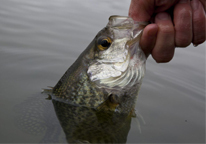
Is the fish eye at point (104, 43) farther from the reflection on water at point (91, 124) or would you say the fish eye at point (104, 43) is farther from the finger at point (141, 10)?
the reflection on water at point (91, 124)

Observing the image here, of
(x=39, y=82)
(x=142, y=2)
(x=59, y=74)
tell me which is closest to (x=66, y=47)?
(x=59, y=74)

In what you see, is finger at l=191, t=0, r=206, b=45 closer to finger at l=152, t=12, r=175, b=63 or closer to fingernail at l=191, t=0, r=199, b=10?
fingernail at l=191, t=0, r=199, b=10

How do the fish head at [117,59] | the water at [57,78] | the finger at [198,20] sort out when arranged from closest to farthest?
the finger at [198,20] → the fish head at [117,59] → the water at [57,78]

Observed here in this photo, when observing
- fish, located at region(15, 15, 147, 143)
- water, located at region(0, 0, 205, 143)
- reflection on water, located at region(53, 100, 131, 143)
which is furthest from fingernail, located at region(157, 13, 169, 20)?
water, located at region(0, 0, 205, 143)

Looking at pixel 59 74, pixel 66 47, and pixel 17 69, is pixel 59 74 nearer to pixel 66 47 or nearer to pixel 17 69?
pixel 17 69

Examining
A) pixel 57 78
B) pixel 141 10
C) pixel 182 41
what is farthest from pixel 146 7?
pixel 57 78

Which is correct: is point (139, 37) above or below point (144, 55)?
above

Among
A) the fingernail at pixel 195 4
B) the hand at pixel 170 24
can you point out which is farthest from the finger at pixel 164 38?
the fingernail at pixel 195 4
